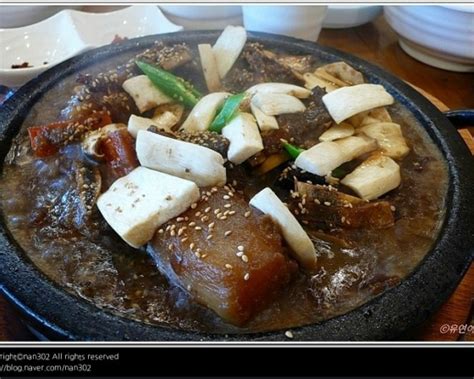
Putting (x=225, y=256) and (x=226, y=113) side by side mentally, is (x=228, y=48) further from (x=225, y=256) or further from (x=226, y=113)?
(x=225, y=256)

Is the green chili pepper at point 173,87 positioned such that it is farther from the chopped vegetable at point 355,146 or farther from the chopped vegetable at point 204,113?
the chopped vegetable at point 355,146

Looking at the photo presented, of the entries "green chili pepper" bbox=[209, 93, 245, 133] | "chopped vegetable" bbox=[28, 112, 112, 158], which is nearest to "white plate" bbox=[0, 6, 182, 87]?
"chopped vegetable" bbox=[28, 112, 112, 158]

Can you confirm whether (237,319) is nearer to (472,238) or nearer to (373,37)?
(472,238)

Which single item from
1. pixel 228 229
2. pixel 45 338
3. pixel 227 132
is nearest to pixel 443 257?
pixel 228 229

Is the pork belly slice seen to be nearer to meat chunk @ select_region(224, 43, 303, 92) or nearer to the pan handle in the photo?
meat chunk @ select_region(224, 43, 303, 92)

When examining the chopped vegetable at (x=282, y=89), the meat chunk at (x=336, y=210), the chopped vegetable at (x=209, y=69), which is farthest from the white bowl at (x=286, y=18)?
the meat chunk at (x=336, y=210)
